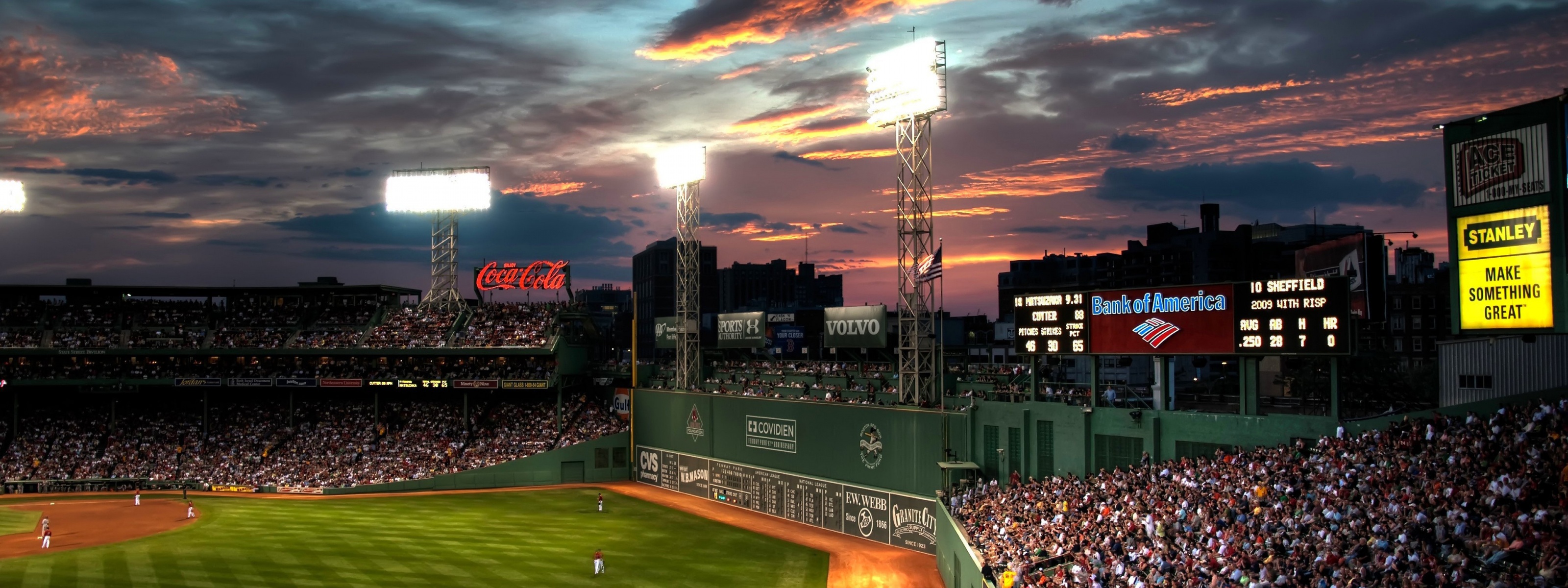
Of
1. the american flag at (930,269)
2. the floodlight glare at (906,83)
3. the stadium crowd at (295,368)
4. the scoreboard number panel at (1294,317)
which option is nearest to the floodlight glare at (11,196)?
the stadium crowd at (295,368)

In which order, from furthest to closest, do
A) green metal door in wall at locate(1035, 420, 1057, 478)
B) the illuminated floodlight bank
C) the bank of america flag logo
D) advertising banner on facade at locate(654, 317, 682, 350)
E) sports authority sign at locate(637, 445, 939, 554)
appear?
the illuminated floodlight bank < advertising banner on facade at locate(654, 317, 682, 350) < sports authority sign at locate(637, 445, 939, 554) < green metal door in wall at locate(1035, 420, 1057, 478) < the bank of america flag logo

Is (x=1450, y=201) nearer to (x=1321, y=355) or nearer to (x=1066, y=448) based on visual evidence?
(x=1321, y=355)

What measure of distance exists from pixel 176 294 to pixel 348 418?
16.3m

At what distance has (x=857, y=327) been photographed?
4988cm

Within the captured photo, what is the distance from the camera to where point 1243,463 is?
26344mm

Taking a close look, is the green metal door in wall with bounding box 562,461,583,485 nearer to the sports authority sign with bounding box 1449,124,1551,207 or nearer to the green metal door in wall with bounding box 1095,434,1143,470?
the green metal door in wall with bounding box 1095,434,1143,470

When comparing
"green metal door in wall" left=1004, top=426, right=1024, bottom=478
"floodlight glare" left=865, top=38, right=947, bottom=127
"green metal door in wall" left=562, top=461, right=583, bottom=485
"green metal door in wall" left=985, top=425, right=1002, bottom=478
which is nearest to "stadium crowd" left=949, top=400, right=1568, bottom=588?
"green metal door in wall" left=1004, top=426, right=1024, bottom=478

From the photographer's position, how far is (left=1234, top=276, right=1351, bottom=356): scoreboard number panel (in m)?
26.0

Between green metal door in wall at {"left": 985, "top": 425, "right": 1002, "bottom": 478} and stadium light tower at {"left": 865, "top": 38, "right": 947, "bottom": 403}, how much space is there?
310 cm

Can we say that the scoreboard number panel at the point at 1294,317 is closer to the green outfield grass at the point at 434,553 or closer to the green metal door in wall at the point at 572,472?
the green outfield grass at the point at 434,553

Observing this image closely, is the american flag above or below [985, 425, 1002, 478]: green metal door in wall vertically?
above

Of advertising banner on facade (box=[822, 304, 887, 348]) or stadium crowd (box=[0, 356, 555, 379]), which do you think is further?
stadium crowd (box=[0, 356, 555, 379])

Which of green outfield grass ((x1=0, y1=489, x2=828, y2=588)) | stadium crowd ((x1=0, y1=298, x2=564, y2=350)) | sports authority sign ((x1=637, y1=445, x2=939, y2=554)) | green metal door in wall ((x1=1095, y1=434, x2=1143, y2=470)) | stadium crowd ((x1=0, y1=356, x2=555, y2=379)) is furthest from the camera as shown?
stadium crowd ((x1=0, y1=298, x2=564, y2=350))

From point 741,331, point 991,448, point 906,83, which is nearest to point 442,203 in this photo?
point 741,331
